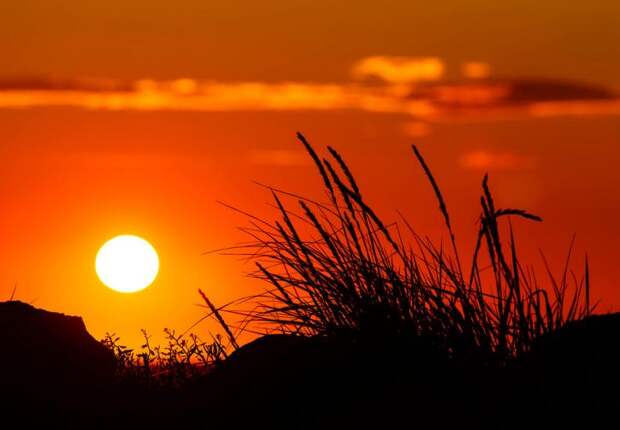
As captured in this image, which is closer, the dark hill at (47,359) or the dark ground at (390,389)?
the dark ground at (390,389)

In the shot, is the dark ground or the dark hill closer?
the dark ground

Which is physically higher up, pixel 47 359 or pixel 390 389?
pixel 47 359

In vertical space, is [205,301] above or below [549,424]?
above

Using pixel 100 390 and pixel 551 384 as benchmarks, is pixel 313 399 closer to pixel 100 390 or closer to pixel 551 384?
pixel 551 384

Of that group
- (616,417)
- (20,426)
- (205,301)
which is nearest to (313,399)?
(205,301)

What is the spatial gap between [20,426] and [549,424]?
100 inches

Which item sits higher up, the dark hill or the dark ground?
the dark hill

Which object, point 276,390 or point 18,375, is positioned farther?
point 18,375

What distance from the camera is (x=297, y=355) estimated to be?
13.6 ft

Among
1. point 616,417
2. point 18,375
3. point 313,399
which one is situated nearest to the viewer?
point 616,417

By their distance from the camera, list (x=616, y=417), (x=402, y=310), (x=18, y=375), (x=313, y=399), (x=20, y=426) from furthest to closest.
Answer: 1. (x=18, y=375)
2. (x=20, y=426)
3. (x=402, y=310)
4. (x=313, y=399)
5. (x=616, y=417)

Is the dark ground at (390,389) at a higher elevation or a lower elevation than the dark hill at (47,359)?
lower

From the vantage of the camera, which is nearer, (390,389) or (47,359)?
(390,389)

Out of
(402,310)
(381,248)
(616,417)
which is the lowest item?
(616,417)
